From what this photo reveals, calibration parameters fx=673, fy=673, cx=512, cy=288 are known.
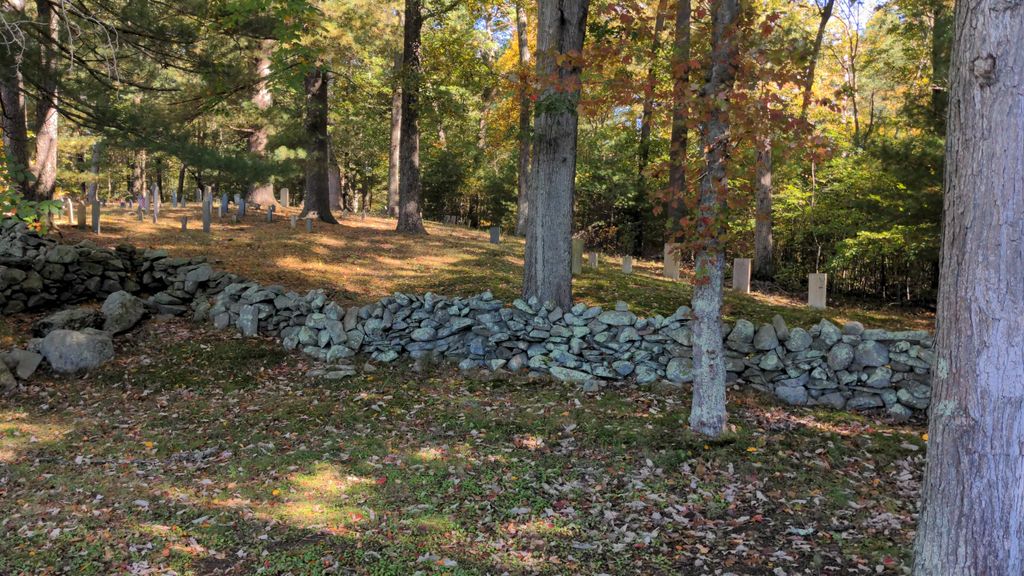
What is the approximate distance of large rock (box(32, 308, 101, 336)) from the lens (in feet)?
28.0

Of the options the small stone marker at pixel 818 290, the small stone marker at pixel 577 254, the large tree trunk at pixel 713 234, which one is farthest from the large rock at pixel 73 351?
the small stone marker at pixel 818 290

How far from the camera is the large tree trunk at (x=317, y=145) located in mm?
14852

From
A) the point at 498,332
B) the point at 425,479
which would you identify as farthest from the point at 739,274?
the point at 425,479

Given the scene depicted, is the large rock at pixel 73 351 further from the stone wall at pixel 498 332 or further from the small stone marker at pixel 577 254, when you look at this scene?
the small stone marker at pixel 577 254

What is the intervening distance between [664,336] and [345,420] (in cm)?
370

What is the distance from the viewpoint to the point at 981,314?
3123 millimetres

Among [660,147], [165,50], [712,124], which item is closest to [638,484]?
[712,124]

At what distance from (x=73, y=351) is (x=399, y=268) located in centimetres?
545

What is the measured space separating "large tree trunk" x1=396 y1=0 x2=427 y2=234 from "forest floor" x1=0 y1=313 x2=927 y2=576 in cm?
851

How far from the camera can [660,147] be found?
1892cm

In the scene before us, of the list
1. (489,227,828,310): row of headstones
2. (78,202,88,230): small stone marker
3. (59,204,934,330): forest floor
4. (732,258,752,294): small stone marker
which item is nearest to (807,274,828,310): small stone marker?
A: (489,227,828,310): row of headstones

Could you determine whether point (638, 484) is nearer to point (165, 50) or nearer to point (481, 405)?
point (481, 405)

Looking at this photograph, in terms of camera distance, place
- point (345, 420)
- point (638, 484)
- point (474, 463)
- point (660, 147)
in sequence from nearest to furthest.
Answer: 1. point (638, 484)
2. point (474, 463)
3. point (345, 420)
4. point (660, 147)

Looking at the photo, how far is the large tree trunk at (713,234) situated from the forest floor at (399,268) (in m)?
2.87
